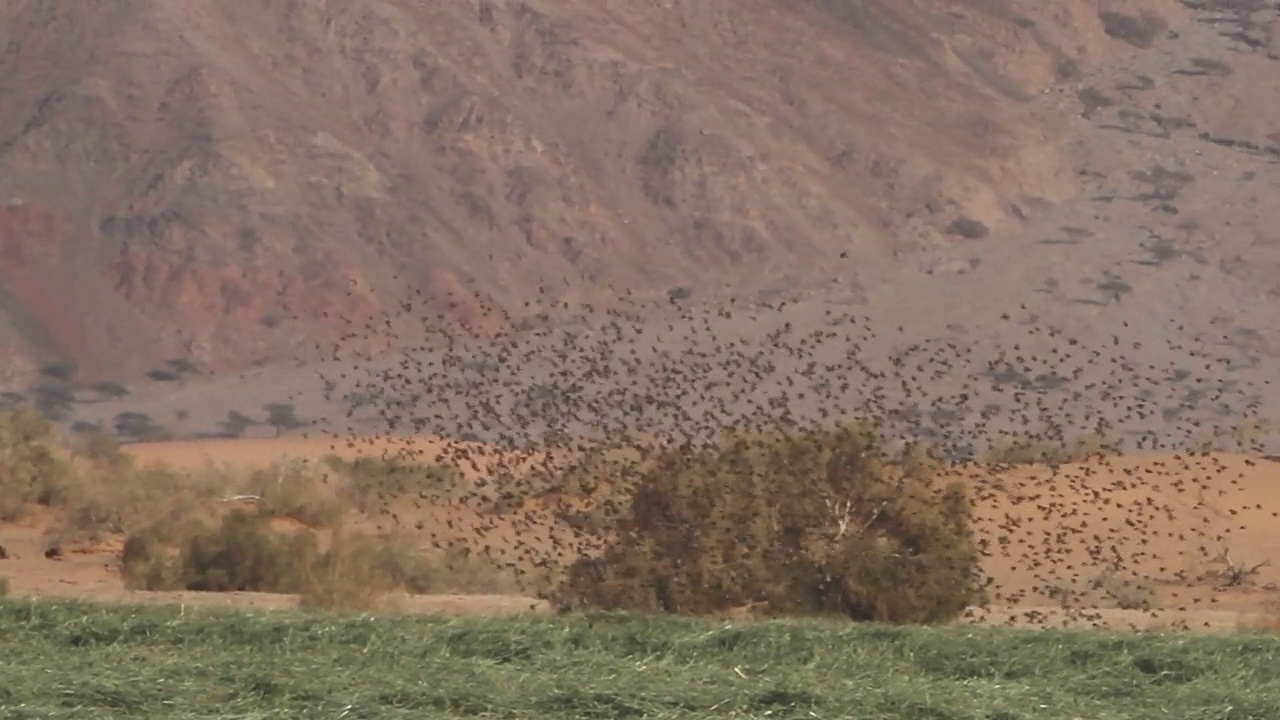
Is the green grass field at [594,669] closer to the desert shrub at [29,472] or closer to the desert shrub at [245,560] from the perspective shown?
the desert shrub at [245,560]

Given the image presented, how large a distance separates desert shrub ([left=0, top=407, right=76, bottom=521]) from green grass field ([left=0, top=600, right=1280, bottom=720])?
13592mm

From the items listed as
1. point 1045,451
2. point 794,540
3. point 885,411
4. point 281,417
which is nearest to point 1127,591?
point 885,411

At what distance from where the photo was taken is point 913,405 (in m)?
32.2

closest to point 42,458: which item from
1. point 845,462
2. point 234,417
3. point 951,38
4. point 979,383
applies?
point 234,417

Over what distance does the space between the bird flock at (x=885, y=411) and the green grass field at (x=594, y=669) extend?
9377mm

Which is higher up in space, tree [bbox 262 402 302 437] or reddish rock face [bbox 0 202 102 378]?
reddish rock face [bbox 0 202 102 378]

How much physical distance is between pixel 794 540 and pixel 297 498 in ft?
37.5

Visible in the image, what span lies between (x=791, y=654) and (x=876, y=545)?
3.85 meters

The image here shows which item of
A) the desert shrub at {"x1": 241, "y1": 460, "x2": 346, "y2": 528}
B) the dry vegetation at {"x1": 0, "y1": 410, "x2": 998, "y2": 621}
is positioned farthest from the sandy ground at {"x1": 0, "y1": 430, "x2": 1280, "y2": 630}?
the desert shrub at {"x1": 241, "y1": 460, "x2": 346, "y2": 528}

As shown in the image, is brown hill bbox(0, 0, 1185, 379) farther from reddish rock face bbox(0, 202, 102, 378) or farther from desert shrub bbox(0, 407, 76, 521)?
desert shrub bbox(0, 407, 76, 521)

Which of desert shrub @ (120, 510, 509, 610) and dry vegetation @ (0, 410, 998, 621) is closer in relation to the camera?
dry vegetation @ (0, 410, 998, 621)


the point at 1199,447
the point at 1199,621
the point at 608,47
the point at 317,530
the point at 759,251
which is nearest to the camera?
the point at 1199,621

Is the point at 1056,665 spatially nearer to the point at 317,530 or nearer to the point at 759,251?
the point at 317,530

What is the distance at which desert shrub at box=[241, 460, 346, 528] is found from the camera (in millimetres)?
22766
